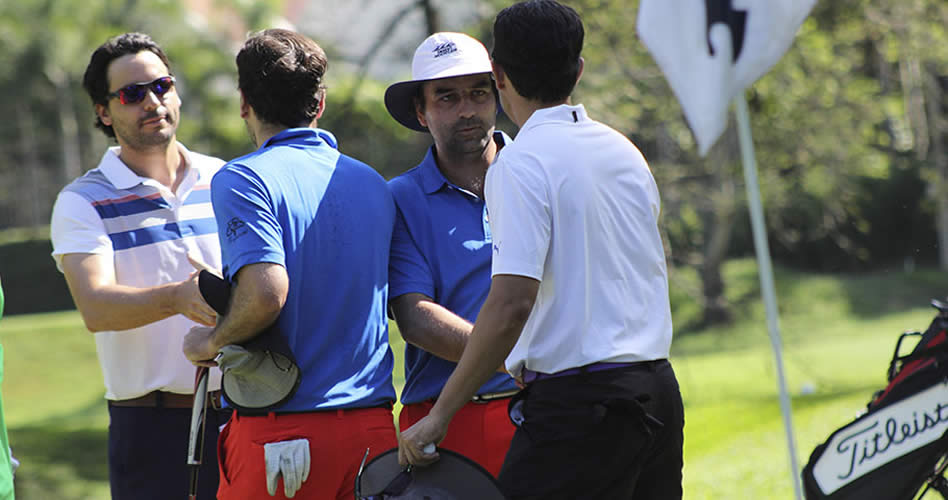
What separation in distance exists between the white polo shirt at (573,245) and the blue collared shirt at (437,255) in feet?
2.20

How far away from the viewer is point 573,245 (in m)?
2.67

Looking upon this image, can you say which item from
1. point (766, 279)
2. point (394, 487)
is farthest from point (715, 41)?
point (394, 487)

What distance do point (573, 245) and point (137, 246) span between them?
76.3 inches

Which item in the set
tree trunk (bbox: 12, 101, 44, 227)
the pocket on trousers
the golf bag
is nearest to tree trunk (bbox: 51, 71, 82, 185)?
tree trunk (bbox: 12, 101, 44, 227)

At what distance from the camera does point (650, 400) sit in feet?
8.89

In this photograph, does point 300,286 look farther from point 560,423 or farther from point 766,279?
point 766,279

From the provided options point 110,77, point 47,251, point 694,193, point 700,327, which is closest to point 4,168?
point 47,251

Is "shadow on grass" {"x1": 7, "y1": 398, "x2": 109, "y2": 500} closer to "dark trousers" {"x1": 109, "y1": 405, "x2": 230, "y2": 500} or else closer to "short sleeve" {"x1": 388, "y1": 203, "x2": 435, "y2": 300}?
"dark trousers" {"x1": 109, "y1": 405, "x2": 230, "y2": 500}

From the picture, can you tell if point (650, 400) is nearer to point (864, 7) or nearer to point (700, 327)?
point (864, 7)

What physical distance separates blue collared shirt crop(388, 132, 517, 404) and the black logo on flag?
1.04 m

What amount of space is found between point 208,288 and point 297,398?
15.4 inches

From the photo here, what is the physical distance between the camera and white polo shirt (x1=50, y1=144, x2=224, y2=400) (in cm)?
389

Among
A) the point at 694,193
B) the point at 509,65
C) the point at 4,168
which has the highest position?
the point at 509,65

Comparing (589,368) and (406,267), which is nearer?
(589,368)
